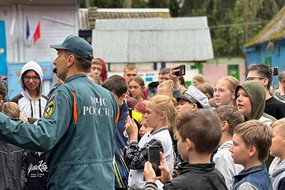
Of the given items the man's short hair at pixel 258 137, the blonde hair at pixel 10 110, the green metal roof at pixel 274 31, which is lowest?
the man's short hair at pixel 258 137

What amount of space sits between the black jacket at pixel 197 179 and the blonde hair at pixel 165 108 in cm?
239

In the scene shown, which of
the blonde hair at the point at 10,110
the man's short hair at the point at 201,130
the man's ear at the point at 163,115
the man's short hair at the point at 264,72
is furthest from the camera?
the man's short hair at the point at 264,72

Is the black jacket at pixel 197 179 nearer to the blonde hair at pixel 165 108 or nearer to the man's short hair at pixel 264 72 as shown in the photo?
the blonde hair at pixel 165 108

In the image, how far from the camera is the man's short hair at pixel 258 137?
5.12m

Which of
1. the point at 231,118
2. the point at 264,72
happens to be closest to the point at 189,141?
the point at 231,118

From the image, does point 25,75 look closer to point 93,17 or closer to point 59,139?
point 59,139

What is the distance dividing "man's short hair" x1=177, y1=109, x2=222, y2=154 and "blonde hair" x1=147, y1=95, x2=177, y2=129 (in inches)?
85.9

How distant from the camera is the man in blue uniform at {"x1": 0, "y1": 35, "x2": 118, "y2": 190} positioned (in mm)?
4340

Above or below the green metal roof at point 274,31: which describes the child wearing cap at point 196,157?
below

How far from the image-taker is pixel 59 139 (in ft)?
14.8

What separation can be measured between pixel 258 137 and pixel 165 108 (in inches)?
67.5

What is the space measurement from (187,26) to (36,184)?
618 inches

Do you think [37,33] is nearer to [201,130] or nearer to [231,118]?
[231,118]

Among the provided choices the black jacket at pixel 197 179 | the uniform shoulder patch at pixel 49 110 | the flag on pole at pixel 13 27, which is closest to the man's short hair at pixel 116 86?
the uniform shoulder patch at pixel 49 110
